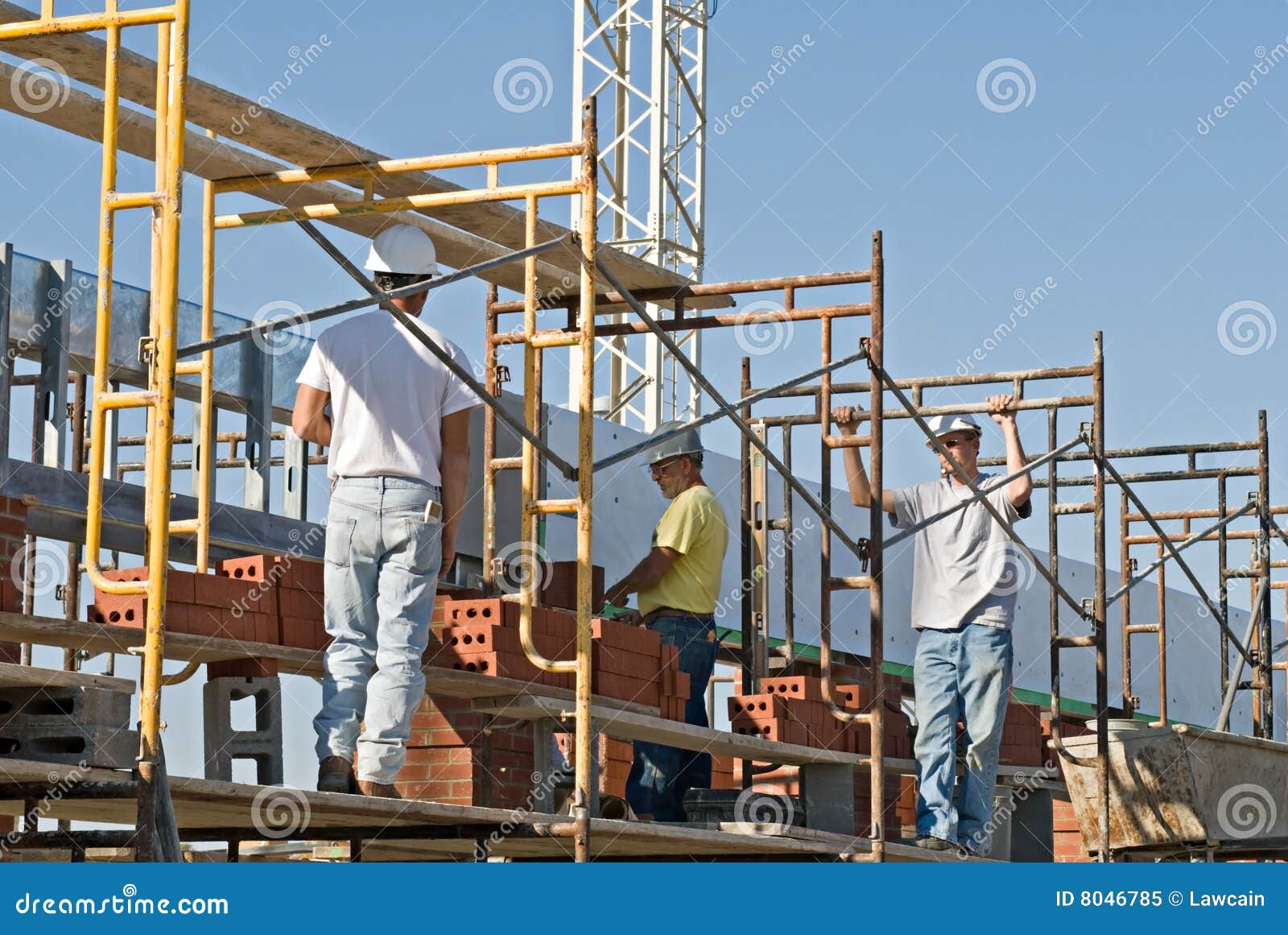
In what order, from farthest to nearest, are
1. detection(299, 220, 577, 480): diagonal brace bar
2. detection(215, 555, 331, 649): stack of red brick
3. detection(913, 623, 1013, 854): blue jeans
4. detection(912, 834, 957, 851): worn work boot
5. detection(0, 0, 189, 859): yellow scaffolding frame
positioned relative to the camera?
1. detection(913, 623, 1013, 854): blue jeans
2. detection(912, 834, 957, 851): worn work boot
3. detection(215, 555, 331, 649): stack of red brick
4. detection(299, 220, 577, 480): diagonal brace bar
5. detection(0, 0, 189, 859): yellow scaffolding frame

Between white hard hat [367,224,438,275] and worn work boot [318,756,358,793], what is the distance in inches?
62.2

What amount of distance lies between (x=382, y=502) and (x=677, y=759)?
3266 mm

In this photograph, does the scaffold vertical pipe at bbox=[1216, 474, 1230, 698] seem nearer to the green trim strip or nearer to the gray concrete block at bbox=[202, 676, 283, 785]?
the green trim strip

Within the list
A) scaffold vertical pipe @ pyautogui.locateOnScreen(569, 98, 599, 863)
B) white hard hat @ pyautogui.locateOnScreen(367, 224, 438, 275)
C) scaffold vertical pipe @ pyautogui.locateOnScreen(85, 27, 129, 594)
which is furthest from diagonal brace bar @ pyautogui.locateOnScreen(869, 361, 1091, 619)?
scaffold vertical pipe @ pyautogui.locateOnScreen(85, 27, 129, 594)

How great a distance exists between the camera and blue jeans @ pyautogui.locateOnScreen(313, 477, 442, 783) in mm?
6562

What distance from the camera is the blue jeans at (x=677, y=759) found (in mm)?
9523

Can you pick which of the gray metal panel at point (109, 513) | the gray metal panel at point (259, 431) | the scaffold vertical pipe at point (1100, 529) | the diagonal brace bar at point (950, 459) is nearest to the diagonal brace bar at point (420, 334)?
the gray metal panel at point (109, 513)

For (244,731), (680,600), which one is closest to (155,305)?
(244,731)

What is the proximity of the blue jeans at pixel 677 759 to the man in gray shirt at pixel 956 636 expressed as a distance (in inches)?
38.6

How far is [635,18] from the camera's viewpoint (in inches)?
742

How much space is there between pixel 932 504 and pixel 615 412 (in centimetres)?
900

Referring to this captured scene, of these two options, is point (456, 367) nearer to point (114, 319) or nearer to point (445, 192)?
point (445, 192)

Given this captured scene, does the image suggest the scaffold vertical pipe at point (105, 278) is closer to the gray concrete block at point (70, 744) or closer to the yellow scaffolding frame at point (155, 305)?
the yellow scaffolding frame at point (155, 305)
